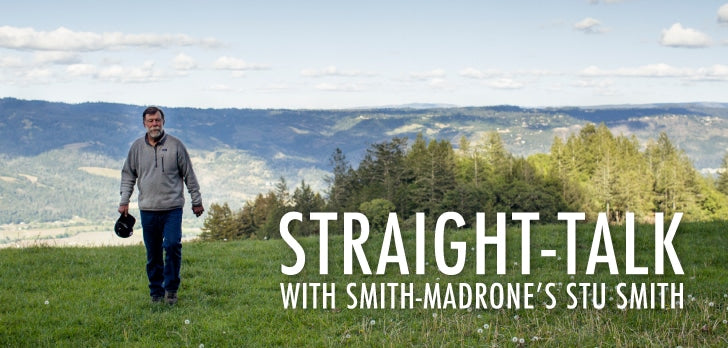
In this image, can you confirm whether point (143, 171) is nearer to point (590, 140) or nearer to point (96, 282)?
point (96, 282)

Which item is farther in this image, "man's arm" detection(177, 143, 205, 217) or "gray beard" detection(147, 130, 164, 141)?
"man's arm" detection(177, 143, 205, 217)

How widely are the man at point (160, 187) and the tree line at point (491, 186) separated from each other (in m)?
73.2

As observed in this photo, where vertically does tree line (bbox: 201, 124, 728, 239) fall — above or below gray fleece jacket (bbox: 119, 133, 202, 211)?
below

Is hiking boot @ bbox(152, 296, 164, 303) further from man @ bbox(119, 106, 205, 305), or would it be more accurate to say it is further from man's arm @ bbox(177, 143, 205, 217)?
man's arm @ bbox(177, 143, 205, 217)

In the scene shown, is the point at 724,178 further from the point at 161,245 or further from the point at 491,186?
the point at 161,245

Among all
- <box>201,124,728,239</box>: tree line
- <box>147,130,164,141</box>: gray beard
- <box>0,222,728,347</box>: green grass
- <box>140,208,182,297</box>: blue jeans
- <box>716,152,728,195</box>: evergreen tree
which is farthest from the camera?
<box>716,152,728,195</box>: evergreen tree

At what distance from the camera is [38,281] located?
14.0 meters

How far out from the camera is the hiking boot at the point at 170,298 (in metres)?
12.1

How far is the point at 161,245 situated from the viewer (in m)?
12.2

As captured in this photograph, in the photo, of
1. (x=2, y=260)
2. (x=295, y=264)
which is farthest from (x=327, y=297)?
(x=2, y=260)

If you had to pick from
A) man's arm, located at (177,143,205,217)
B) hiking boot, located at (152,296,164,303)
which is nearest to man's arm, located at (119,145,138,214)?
man's arm, located at (177,143,205,217)

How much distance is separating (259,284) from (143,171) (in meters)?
3.34

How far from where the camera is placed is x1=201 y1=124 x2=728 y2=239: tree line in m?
103

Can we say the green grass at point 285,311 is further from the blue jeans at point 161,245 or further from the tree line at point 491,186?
the tree line at point 491,186
